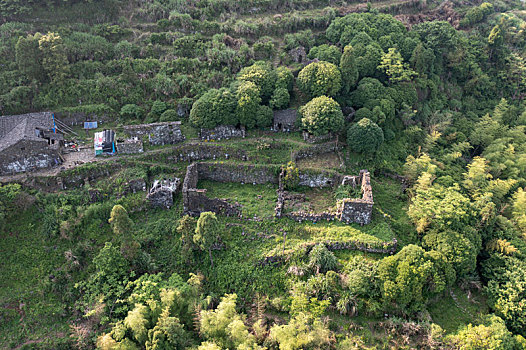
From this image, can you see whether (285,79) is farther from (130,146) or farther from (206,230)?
(206,230)

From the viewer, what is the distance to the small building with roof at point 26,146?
130 feet

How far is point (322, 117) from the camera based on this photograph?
143 ft

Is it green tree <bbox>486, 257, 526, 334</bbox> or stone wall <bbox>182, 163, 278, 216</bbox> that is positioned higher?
stone wall <bbox>182, 163, 278, 216</bbox>

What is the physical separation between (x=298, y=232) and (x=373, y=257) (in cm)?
742

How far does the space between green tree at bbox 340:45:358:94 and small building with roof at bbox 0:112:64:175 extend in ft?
119

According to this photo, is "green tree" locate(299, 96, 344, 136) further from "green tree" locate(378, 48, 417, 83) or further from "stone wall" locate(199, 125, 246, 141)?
"green tree" locate(378, 48, 417, 83)

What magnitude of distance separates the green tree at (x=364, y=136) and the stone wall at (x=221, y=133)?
13.2 m

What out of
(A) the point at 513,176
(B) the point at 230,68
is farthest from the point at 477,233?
(B) the point at 230,68

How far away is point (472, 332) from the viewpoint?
2997 centimetres

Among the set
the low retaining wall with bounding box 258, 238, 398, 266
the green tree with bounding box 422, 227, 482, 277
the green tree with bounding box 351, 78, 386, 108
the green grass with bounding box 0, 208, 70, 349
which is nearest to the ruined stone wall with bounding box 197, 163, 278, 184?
the low retaining wall with bounding box 258, 238, 398, 266

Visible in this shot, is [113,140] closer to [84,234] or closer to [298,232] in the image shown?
[84,234]

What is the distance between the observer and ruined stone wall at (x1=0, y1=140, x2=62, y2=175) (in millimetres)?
39594

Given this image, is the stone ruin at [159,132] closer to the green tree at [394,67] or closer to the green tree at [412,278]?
the green tree at [412,278]

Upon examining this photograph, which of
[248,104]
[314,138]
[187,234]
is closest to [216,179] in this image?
[187,234]
